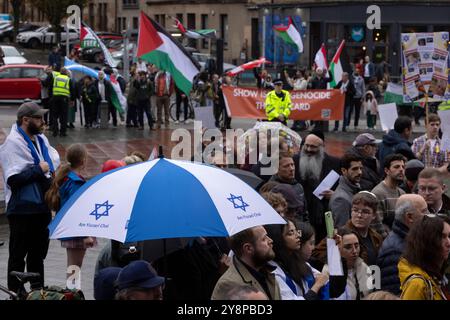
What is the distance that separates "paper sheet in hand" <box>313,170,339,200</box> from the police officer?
15011 millimetres

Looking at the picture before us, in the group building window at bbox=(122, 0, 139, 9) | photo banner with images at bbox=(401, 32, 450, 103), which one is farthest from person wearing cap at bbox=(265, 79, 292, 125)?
building window at bbox=(122, 0, 139, 9)

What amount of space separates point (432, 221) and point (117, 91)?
21726 millimetres

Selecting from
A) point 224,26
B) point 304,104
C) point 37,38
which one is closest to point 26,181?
point 304,104

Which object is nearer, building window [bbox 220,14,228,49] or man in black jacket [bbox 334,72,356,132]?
man in black jacket [bbox 334,72,356,132]

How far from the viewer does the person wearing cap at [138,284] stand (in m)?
5.81

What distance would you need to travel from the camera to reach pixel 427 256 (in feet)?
21.2

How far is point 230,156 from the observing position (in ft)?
37.9

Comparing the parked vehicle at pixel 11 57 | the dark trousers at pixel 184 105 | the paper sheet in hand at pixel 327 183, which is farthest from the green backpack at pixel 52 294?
the parked vehicle at pixel 11 57

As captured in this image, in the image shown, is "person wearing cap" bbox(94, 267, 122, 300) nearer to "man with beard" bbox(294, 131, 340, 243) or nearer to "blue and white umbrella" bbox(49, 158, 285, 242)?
"blue and white umbrella" bbox(49, 158, 285, 242)

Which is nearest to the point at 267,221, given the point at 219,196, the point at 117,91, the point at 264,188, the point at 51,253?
the point at 219,196

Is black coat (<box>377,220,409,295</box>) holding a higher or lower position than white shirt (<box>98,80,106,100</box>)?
higher

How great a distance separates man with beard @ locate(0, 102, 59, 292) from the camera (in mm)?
9273

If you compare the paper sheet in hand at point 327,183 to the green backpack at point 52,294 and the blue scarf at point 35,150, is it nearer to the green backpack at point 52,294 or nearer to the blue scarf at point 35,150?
the blue scarf at point 35,150
